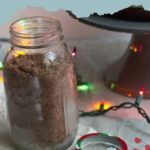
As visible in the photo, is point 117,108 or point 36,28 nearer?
point 36,28

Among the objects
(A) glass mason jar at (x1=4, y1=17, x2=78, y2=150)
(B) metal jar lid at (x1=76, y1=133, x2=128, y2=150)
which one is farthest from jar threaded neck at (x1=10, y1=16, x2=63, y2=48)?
Answer: (B) metal jar lid at (x1=76, y1=133, x2=128, y2=150)

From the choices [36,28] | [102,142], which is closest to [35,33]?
[36,28]

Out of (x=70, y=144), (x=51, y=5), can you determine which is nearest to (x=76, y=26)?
(x=51, y=5)

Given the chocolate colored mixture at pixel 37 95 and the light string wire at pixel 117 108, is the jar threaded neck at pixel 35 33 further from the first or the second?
the light string wire at pixel 117 108

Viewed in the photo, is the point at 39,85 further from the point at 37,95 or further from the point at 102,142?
the point at 102,142

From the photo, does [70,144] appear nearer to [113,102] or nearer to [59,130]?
[59,130]

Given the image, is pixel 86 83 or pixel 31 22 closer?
pixel 31 22

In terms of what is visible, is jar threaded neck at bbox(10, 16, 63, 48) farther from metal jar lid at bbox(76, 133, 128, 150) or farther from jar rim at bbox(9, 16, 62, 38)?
→ metal jar lid at bbox(76, 133, 128, 150)
